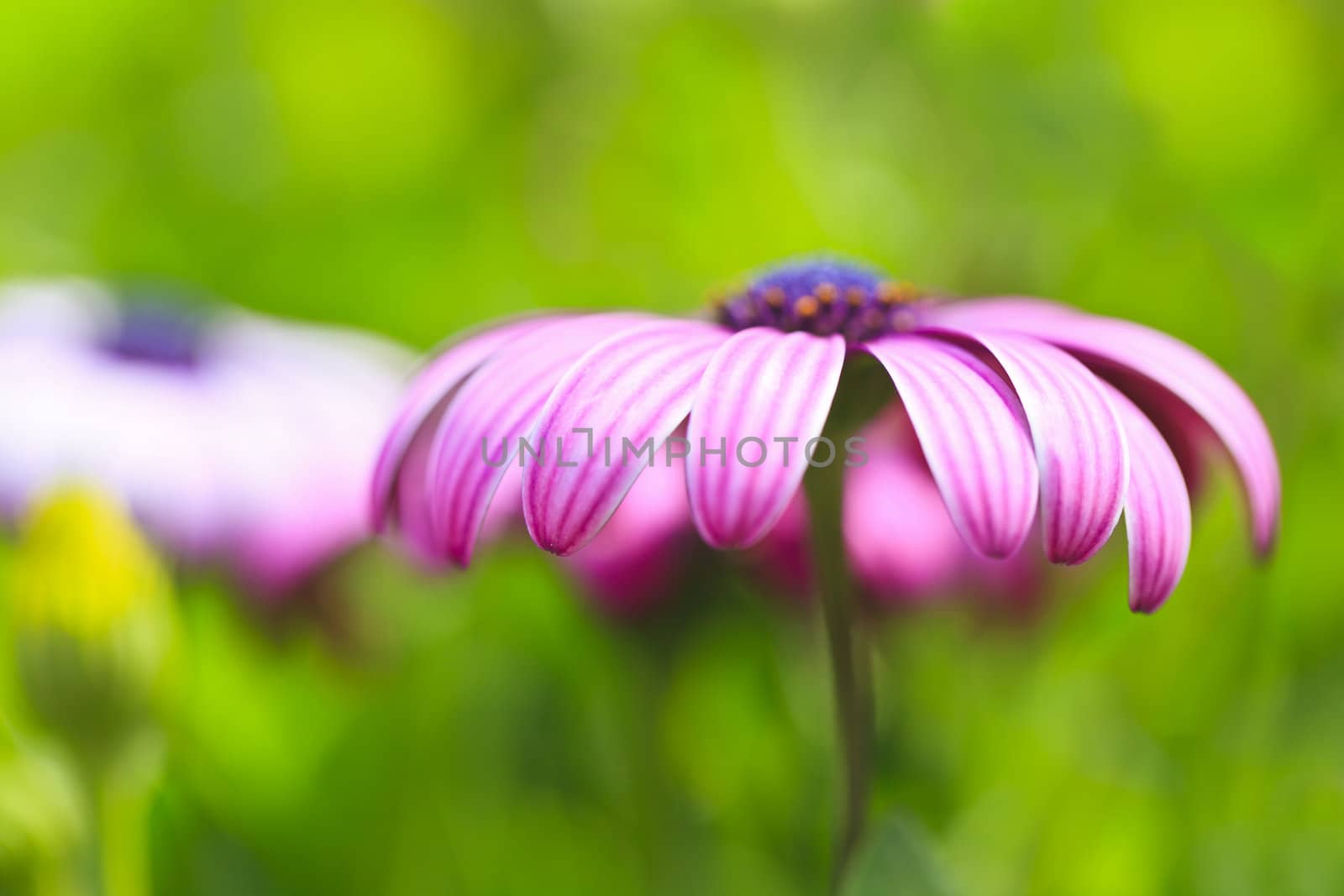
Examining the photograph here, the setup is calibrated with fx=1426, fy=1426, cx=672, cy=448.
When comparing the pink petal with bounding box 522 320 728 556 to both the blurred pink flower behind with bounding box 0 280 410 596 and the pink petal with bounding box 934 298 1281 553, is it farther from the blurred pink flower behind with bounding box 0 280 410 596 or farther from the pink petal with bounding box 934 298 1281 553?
the blurred pink flower behind with bounding box 0 280 410 596

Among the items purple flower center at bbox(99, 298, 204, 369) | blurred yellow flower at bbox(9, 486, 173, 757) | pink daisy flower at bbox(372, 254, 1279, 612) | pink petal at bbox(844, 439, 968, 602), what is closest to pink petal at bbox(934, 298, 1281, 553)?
pink daisy flower at bbox(372, 254, 1279, 612)

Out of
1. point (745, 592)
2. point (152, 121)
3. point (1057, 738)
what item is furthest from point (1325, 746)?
point (152, 121)

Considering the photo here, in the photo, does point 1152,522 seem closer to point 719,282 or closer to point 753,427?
point 753,427

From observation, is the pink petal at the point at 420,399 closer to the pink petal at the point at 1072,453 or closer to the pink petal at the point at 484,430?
the pink petal at the point at 484,430

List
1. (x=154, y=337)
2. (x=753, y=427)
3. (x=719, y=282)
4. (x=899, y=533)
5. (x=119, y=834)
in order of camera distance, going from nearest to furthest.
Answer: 1. (x=753, y=427)
2. (x=119, y=834)
3. (x=899, y=533)
4. (x=154, y=337)
5. (x=719, y=282)

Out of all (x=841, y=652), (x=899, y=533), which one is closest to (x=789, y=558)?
(x=899, y=533)
